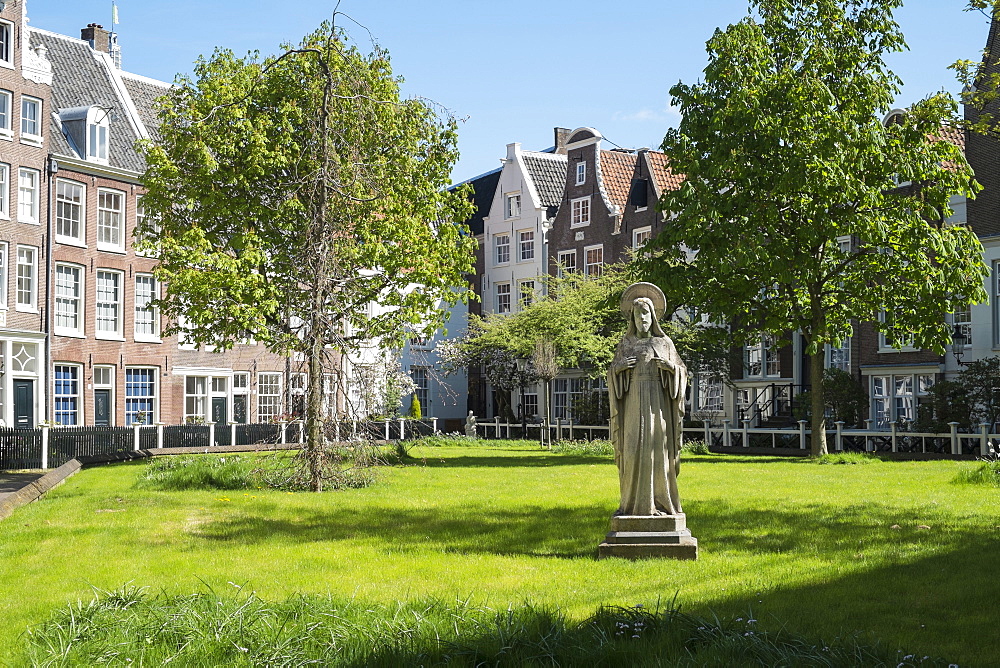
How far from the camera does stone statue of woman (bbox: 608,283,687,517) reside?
11211mm

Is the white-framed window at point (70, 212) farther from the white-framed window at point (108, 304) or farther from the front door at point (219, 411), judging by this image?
the front door at point (219, 411)

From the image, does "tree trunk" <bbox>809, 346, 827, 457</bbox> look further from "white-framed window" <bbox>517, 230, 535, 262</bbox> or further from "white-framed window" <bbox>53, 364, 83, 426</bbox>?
"white-framed window" <bbox>517, 230, 535, 262</bbox>

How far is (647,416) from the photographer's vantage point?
1122cm

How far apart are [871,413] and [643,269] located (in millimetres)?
14461

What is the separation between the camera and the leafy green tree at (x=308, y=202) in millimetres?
20703

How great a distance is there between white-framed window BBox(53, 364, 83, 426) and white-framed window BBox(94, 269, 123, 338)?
5.83 feet

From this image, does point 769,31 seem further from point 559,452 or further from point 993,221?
point 559,452

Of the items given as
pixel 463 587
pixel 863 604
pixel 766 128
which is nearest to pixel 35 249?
pixel 766 128

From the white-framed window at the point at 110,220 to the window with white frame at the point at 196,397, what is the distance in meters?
6.46

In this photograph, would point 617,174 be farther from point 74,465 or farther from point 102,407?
point 74,465

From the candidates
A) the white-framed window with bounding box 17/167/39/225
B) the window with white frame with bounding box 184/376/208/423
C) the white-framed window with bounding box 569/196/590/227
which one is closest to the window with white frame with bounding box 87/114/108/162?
the white-framed window with bounding box 17/167/39/225

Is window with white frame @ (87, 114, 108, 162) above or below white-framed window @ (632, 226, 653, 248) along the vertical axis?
above

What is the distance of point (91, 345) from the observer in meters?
41.5

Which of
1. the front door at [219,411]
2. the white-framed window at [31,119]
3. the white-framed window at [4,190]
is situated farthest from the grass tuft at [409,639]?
the front door at [219,411]
